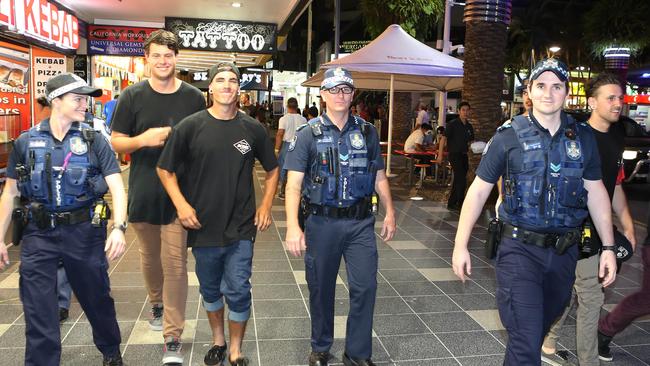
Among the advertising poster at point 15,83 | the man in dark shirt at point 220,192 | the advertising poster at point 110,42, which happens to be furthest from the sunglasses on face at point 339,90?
the advertising poster at point 110,42

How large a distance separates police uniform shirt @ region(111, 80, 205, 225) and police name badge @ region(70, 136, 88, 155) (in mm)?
574

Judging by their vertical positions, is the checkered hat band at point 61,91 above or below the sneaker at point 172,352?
above

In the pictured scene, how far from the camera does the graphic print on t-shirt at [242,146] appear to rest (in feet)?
12.2

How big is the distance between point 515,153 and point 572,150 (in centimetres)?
32

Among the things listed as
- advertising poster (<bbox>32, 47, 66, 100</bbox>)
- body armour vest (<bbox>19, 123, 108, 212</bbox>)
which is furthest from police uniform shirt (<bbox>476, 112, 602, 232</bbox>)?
advertising poster (<bbox>32, 47, 66, 100</bbox>)

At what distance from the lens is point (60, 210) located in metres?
3.35

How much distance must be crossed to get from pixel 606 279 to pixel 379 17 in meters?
16.9

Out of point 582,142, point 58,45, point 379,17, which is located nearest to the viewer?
point 582,142

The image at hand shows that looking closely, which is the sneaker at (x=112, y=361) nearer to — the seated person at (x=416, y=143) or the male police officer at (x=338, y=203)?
the male police officer at (x=338, y=203)

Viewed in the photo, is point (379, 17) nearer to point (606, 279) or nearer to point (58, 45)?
point (58, 45)

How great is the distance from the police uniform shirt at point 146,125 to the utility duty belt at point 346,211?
1.06m

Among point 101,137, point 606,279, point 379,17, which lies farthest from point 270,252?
point 379,17

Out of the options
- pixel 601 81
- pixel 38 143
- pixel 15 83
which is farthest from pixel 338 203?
pixel 15 83

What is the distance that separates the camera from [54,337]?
10.8 feet
